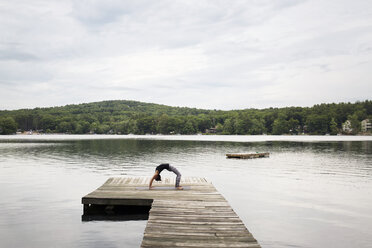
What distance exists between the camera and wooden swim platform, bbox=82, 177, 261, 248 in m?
9.07

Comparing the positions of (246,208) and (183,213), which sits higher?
(183,213)

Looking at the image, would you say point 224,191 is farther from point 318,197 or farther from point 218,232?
point 218,232

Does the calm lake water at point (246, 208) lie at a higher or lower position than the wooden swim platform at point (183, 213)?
lower

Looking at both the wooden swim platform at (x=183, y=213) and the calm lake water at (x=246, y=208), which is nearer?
the wooden swim platform at (x=183, y=213)

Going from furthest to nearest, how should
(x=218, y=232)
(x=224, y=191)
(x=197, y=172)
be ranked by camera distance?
(x=197, y=172), (x=224, y=191), (x=218, y=232)

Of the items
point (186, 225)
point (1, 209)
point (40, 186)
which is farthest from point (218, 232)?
point (40, 186)

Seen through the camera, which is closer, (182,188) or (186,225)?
(186,225)

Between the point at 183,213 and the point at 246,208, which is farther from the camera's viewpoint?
the point at 246,208

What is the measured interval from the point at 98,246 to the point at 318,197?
15621mm

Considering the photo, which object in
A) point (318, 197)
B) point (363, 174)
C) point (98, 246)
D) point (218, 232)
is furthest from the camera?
point (363, 174)

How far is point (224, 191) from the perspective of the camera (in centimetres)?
2417

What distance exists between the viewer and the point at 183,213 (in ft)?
39.9

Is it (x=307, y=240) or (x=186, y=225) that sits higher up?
(x=186, y=225)

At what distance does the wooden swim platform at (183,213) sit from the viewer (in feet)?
29.8
